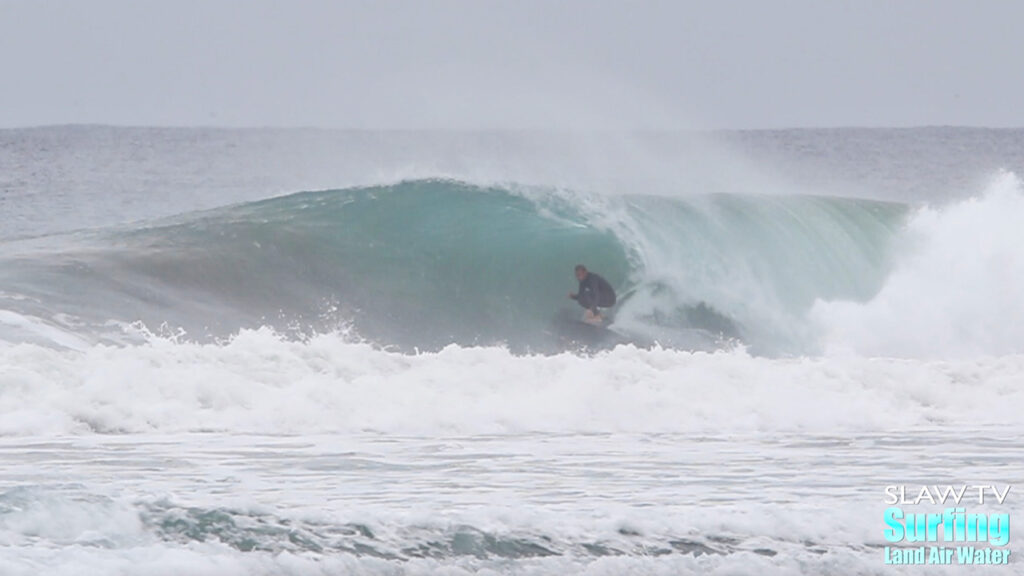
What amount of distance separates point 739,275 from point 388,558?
12061 millimetres

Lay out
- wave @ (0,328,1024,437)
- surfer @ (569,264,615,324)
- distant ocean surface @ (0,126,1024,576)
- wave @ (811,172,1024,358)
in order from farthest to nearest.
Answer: wave @ (811,172,1024,358) < surfer @ (569,264,615,324) < wave @ (0,328,1024,437) < distant ocean surface @ (0,126,1024,576)

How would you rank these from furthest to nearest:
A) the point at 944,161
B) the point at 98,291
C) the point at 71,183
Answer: the point at 944,161 < the point at 71,183 < the point at 98,291

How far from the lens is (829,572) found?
20.8 ft

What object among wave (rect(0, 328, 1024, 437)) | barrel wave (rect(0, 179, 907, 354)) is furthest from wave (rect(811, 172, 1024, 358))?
wave (rect(0, 328, 1024, 437))

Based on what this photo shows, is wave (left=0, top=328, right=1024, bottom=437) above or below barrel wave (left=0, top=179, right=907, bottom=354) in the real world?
below

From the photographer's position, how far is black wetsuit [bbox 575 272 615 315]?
14984 mm

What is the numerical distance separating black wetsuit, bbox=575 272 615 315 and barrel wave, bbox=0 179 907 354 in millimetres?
326

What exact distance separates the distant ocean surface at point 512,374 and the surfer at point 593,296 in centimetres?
25

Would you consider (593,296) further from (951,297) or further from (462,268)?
(951,297)

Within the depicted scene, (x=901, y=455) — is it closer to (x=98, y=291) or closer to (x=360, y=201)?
(x=98, y=291)

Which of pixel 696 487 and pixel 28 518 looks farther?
pixel 696 487

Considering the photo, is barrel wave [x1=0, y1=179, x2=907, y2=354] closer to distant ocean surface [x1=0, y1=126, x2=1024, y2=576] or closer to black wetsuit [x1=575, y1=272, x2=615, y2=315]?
distant ocean surface [x1=0, y1=126, x2=1024, y2=576]

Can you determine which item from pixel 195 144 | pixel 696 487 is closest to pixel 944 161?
pixel 195 144

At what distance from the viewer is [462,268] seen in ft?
56.0
